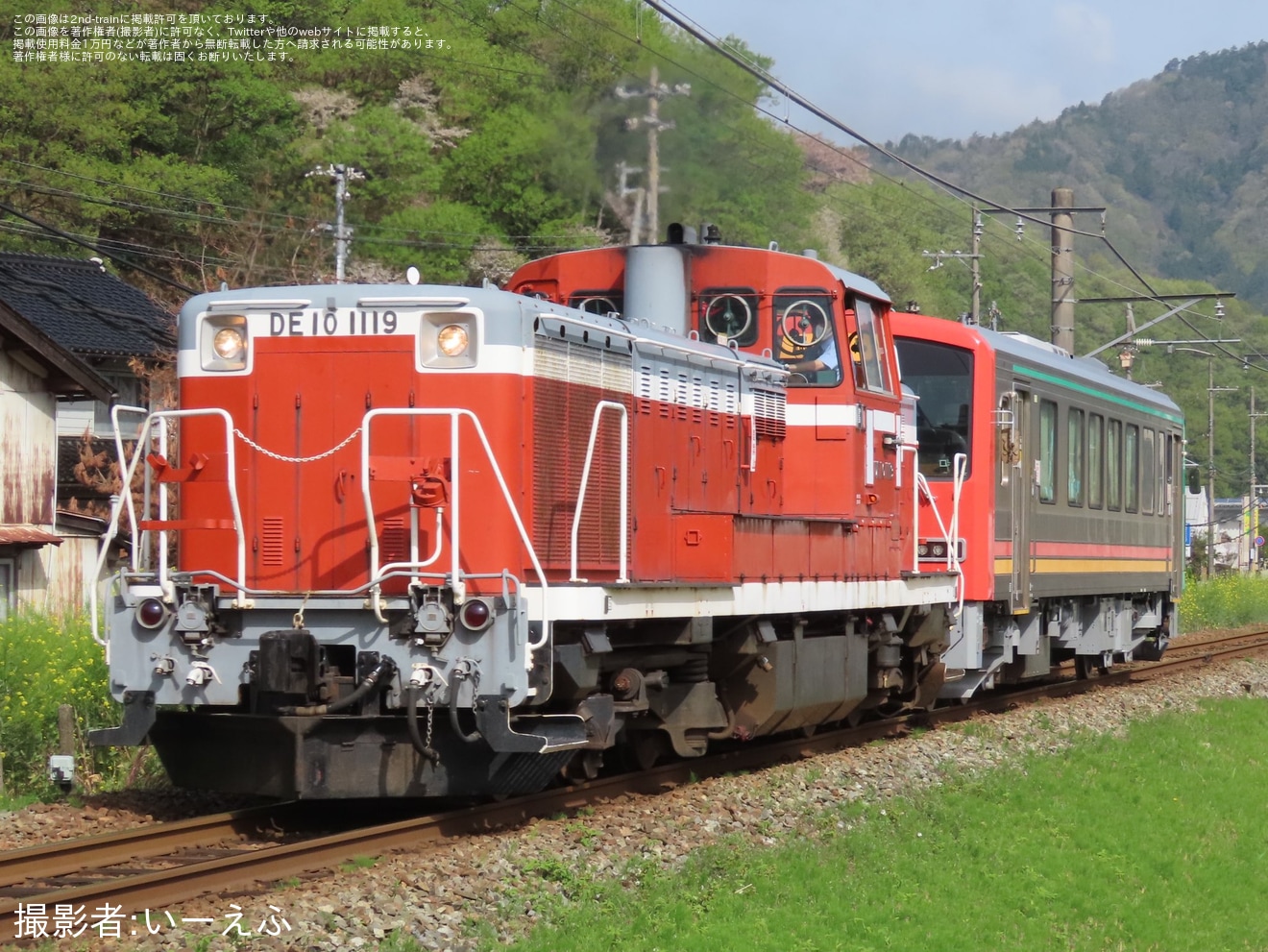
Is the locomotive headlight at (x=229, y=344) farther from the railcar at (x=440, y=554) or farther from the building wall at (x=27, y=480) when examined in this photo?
the building wall at (x=27, y=480)

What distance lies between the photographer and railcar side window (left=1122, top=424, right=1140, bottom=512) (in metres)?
19.5

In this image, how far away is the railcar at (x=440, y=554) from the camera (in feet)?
26.9

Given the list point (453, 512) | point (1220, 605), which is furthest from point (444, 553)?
point (1220, 605)

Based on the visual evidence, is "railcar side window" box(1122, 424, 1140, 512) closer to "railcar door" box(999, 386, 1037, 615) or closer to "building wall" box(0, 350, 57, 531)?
"railcar door" box(999, 386, 1037, 615)

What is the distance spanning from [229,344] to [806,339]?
4.54 metres

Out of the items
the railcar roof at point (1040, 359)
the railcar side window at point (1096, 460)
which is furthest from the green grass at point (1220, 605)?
the railcar side window at point (1096, 460)

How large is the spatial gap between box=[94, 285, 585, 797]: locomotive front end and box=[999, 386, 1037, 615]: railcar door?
7.86m

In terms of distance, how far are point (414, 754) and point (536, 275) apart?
4.65 metres

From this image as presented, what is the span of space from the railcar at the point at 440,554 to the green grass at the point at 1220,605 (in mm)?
24126

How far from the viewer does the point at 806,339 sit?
11.8 meters

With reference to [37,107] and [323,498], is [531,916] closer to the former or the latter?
[323,498]

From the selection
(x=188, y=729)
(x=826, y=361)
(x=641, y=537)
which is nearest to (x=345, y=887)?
(x=188, y=729)

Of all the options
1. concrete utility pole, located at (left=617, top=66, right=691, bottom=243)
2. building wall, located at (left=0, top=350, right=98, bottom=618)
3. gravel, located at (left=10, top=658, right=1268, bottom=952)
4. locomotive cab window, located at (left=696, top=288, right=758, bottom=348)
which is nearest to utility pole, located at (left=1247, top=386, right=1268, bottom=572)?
concrete utility pole, located at (left=617, top=66, right=691, bottom=243)

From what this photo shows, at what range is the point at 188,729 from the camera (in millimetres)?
8555
